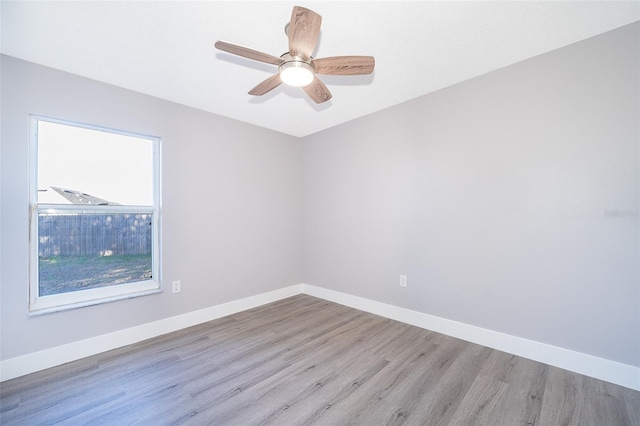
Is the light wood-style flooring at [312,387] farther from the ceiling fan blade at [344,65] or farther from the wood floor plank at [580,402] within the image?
the ceiling fan blade at [344,65]

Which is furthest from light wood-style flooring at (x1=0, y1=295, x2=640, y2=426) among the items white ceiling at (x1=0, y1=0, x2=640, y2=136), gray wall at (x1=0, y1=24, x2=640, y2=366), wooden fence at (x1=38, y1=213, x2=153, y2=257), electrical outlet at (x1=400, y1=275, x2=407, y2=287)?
white ceiling at (x1=0, y1=0, x2=640, y2=136)

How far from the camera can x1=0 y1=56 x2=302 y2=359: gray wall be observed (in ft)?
6.66

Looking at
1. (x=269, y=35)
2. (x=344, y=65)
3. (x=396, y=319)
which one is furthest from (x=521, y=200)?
(x=269, y=35)

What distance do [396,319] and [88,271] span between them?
3.17 m

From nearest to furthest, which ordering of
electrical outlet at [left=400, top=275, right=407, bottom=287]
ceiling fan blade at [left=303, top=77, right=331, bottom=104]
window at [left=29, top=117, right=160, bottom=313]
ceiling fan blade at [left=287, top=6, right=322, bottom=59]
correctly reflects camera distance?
1. ceiling fan blade at [left=287, top=6, right=322, bottom=59]
2. ceiling fan blade at [left=303, top=77, right=331, bottom=104]
3. window at [left=29, top=117, right=160, bottom=313]
4. electrical outlet at [left=400, top=275, right=407, bottom=287]

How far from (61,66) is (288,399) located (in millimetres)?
3155

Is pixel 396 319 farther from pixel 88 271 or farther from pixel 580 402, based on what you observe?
pixel 88 271

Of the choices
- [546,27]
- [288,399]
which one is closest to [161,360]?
[288,399]

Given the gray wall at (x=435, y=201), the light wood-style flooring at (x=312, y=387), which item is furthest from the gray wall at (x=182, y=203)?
the light wood-style flooring at (x=312, y=387)

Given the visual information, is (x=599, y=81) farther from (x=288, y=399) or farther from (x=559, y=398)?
(x=288, y=399)

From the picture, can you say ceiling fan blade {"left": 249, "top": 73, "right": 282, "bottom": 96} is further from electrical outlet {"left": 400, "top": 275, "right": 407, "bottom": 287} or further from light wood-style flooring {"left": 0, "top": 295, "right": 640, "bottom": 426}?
electrical outlet {"left": 400, "top": 275, "right": 407, "bottom": 287}

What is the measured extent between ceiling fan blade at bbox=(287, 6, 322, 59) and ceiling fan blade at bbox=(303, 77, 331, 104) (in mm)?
255

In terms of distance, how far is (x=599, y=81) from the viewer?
1924mm

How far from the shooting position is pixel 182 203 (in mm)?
2896
